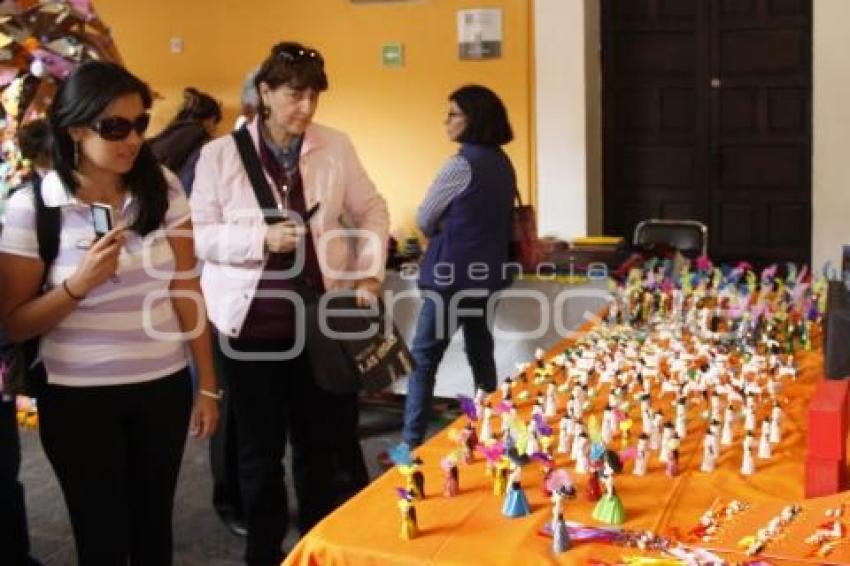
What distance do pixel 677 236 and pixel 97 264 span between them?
9.56 feet

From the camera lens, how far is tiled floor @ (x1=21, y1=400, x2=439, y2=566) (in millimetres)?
2857

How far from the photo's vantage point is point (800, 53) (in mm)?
4734

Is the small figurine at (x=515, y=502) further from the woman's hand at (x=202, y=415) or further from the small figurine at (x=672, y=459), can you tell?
the woman's hand at (x=202, y=415)

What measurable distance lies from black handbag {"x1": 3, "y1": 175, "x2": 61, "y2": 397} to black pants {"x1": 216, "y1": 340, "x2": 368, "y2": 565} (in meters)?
0.49

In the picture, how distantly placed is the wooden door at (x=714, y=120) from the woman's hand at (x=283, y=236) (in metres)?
3.27

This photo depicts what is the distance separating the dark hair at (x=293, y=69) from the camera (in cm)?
215

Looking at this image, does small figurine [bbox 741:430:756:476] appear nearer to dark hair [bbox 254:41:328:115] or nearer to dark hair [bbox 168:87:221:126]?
dark hair [bbox 254:41:328:115]

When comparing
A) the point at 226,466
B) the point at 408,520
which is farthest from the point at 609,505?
the point at 226,466

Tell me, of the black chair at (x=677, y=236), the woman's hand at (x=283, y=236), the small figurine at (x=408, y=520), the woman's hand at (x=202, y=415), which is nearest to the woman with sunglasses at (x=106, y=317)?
the woman's hand at (x=202, y=415)

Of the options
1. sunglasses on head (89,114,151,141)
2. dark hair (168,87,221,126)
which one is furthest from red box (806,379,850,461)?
dark hair (168,87,221,126)

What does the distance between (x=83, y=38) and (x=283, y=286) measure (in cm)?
133

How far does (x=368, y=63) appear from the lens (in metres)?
5.02

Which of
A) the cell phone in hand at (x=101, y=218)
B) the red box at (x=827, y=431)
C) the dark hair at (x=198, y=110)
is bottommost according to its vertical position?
the red box at (x=827, y=431)

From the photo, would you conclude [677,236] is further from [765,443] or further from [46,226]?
[46,226]
